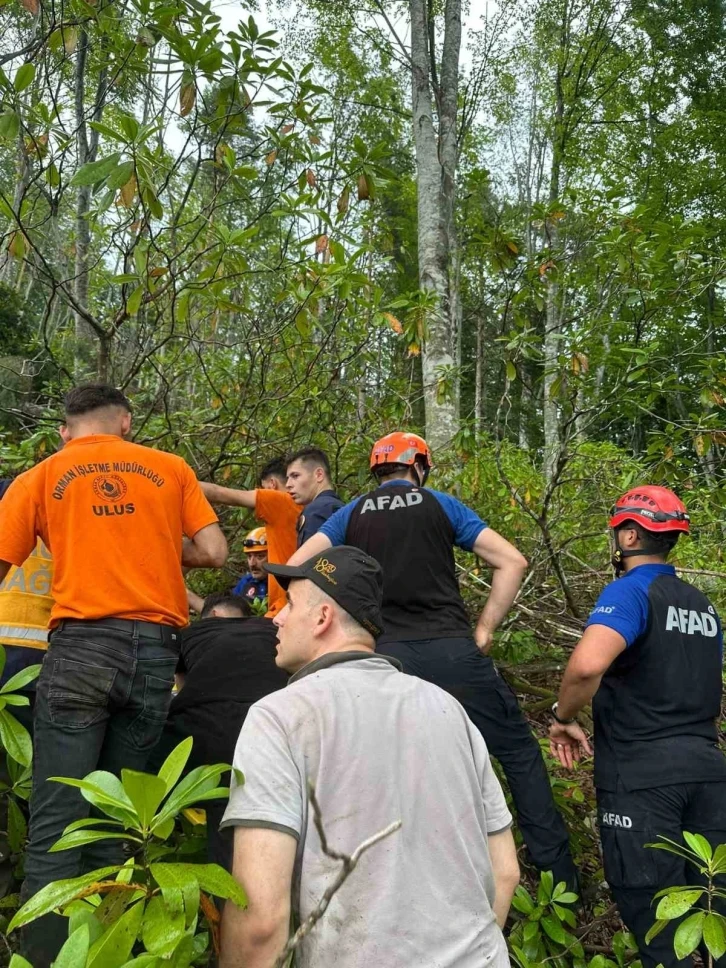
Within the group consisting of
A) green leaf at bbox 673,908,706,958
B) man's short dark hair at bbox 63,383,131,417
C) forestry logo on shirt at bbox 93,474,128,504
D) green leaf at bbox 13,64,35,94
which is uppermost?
green leaf at bbox 13,64,35,94

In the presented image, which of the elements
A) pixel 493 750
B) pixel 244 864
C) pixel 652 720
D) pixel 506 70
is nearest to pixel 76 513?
pixel 244 864

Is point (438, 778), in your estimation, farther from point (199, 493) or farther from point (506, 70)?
point (506, 70)

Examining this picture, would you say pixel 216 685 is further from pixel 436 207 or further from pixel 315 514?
pixel 436 207

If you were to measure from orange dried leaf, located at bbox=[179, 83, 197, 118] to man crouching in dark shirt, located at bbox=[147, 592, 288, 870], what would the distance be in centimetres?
302

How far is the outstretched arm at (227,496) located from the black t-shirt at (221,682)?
0.74 m

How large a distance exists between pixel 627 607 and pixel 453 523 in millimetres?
957

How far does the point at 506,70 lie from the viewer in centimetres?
1836

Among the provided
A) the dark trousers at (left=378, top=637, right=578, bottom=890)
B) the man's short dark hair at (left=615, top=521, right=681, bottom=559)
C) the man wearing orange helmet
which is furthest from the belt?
the man's short dark hair at (left=615, top=521, right=681, bottom=559)

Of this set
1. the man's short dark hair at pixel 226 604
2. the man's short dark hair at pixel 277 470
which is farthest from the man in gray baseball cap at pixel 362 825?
the man's short dark hair at pixel 277 470

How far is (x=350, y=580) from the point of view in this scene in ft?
6.29

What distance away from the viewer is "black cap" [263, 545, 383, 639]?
190 cm

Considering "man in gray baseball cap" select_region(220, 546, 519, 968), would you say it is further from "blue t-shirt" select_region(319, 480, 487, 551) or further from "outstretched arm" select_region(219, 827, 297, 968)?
"blue t-shirt" select_region(319, 480, 487, 551)

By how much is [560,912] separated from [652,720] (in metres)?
0.92

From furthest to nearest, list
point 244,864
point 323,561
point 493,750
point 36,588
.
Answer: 1. point 493,750
2. point 36,588
3. point 323,561
4. point 244,864
